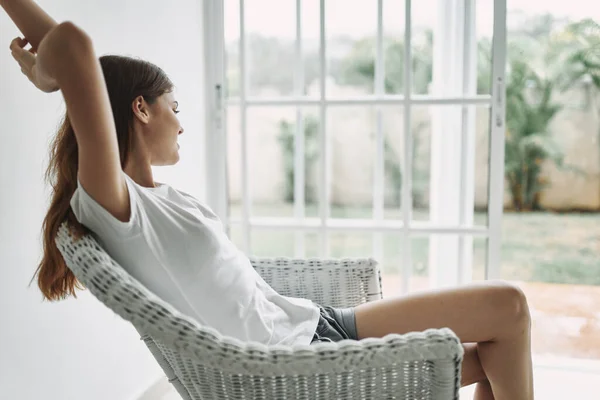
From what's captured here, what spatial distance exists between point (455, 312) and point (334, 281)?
400mm

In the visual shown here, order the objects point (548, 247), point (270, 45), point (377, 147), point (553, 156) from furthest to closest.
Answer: point (548, 247) → point (553, 156) → point (270, 45) → point (377, 147)

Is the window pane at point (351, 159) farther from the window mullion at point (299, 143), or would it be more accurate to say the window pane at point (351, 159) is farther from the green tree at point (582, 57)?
the green tree at point (582, 57)

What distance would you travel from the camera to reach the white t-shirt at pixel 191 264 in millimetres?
1286

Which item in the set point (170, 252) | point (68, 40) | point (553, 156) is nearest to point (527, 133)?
point (553, 156)

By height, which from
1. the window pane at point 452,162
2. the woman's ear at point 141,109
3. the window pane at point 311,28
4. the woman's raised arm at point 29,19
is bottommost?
the window pane at point 452,162

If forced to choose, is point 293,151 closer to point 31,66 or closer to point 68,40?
point 31,66

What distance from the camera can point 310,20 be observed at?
2709 mm

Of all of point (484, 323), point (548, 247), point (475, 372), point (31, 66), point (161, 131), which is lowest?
point (548, 247)

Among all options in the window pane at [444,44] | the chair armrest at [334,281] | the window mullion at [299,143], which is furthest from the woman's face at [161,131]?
the window pane at [444,44]

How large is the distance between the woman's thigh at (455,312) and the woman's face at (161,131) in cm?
62

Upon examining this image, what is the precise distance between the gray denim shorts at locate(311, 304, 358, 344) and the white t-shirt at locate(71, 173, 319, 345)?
0.08 feet

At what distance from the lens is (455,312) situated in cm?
150

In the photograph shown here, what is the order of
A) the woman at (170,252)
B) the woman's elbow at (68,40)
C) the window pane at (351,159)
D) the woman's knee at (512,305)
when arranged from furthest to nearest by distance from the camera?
the window pane at (351,159) → the woman's knee at (512,305) → the woman at (170,252) → the woman's elbow at (68,40)

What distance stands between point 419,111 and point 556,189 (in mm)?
2272
